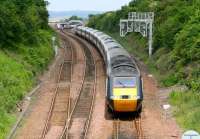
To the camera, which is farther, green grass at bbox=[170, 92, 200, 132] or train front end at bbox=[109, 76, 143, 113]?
train front end at bbox=[109, 76, 143, 113]

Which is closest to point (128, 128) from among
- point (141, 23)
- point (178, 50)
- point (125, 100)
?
point (125, 100)

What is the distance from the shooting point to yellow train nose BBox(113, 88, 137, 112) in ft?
88.9

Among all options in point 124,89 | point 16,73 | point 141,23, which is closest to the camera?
point 124,89

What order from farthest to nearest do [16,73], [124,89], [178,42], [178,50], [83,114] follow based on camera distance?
1. [178,42]
2. [178,50]
3. [16,73]
4. [83,114]
5. [124,89]

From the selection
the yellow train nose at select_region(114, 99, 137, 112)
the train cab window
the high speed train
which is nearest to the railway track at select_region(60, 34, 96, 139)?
the high speed train

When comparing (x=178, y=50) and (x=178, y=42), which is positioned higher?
(x=178, y=42)

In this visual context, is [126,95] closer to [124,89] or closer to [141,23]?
[124,89]

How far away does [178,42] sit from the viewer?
3962 centimetres

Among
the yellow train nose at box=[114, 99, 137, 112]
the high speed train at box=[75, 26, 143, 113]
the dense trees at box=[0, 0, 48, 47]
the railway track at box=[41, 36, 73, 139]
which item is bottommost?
the railway track at box=[41, 36, 73, 139]

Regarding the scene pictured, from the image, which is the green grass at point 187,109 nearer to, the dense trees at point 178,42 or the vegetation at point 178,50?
the vegetation at point 178,50

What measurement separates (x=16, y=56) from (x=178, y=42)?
12.5 m

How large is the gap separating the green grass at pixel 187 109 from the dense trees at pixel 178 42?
0.77 meters

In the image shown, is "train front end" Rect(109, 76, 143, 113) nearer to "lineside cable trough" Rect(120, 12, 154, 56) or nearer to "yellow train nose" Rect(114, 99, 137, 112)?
"yellow train nose" Rect(114, 99, 137, 112)

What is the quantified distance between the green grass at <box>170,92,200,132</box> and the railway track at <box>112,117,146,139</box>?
7.24ft
